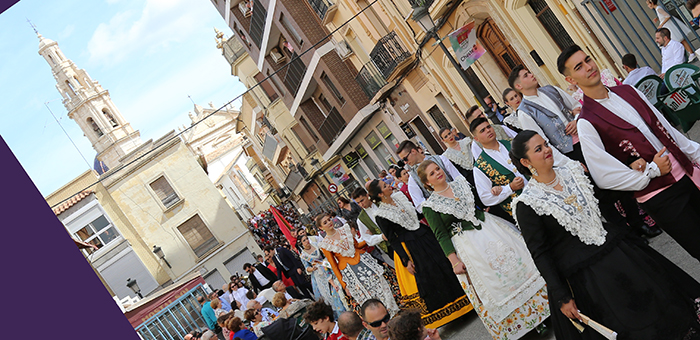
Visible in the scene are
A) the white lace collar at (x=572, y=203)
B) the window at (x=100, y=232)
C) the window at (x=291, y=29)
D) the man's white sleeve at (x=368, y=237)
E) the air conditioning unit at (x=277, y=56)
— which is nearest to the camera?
the white lace collar at (x=572, y=203)

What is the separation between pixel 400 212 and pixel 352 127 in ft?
74.5

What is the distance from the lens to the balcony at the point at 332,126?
30906mm

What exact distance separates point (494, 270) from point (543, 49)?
10.6 m

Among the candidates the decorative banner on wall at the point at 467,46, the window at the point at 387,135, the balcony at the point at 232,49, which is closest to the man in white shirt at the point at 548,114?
the decorative banner on wall at the point at 467,46

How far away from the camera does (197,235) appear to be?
34344mm

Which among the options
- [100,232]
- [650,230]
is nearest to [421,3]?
[650,230]

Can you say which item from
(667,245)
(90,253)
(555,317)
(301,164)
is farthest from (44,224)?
(301,164)

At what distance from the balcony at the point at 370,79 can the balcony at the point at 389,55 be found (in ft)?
3.11

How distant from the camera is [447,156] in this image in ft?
21.3

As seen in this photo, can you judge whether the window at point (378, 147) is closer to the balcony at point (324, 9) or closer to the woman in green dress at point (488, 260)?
the balcony at point (324, 9)

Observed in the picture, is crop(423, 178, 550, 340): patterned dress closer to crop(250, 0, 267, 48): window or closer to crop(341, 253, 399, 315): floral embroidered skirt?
crop(341, 253, 399, 315): floral embroidered skirt

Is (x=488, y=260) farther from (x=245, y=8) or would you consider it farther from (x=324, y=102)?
(x=245, y=8)

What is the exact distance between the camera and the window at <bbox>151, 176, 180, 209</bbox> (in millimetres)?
33812

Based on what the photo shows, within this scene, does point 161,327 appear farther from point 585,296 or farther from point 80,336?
point 585,296
